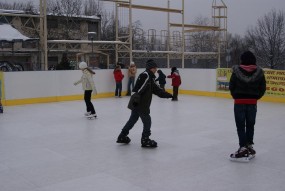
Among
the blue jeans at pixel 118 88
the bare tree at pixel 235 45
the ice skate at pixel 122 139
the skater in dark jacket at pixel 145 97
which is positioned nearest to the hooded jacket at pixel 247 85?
the skater in dark jacket at pixel 145 97

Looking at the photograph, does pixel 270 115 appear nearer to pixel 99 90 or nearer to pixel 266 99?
pixel 266 99

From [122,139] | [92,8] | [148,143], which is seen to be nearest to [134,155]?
[148,143]

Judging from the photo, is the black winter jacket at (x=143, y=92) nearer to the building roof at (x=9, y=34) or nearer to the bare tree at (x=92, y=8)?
the building roof at (x=9, y=34)

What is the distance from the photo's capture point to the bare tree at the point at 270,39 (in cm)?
3408

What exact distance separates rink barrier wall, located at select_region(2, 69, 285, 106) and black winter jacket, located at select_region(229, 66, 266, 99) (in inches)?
335

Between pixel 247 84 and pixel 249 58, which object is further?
pixel 249 58

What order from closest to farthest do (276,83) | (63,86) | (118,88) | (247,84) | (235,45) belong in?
1. (247,84)
2. (276,83)
3. (63,86)
4. (118,88)
5. (235,45)

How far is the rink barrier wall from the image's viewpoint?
12976mm

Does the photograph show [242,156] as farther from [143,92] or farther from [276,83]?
[276,83]

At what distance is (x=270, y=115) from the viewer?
34.9ft

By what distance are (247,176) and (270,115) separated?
6106 mm

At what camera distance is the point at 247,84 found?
18.0 feet

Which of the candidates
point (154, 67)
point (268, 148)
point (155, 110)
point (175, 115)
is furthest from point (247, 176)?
point (155, 110)

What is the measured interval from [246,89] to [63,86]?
389 inches
